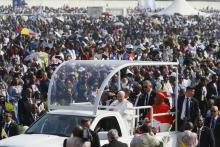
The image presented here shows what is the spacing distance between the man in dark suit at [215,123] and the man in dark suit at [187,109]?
2.95 feet

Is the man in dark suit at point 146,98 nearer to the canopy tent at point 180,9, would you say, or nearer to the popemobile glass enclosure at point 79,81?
the popemobile glass enclosure at point 79,81

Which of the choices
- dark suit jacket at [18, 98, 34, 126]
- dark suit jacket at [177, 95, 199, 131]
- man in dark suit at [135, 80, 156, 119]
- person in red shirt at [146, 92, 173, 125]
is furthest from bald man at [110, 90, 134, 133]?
dark suit jacket at [18, 98, 34, 126]

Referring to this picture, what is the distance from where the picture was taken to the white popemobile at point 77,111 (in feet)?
40.6

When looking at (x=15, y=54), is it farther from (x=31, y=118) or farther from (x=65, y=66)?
(x=65, y=66)

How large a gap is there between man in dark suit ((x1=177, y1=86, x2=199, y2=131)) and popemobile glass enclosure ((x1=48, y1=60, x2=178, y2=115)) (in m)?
1.17

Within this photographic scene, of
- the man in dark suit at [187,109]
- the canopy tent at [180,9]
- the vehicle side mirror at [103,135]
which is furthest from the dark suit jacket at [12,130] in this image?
the canopy tent at [180,9]

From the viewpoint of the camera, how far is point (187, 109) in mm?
14641

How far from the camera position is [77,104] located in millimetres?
13430

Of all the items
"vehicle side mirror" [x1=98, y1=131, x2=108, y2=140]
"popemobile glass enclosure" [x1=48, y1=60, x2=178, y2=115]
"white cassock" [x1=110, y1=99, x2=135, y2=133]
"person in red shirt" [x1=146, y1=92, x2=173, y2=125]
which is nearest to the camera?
"vehicle side mirror" [x1=98, y1=131, x2=108, y2=140]

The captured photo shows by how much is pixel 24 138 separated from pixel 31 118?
11.1 feet

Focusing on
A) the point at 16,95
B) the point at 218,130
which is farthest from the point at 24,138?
the point at 16,95

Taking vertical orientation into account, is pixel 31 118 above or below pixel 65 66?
below

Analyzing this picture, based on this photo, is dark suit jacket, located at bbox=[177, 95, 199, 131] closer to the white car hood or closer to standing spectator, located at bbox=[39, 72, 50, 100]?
the white car hood

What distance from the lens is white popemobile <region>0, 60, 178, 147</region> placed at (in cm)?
1238
